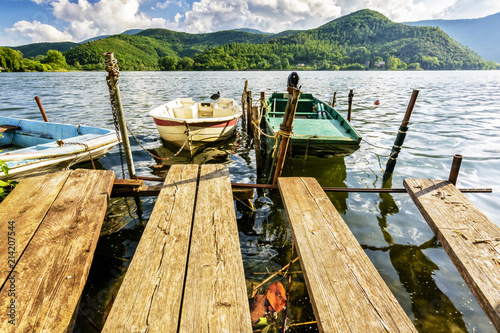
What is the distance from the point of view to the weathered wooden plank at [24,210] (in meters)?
2.40

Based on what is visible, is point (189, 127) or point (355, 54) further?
point (355, 54)

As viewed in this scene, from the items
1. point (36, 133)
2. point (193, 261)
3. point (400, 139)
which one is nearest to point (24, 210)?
point (193, 261)

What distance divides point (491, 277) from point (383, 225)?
3.41 meters

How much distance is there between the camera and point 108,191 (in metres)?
3.44

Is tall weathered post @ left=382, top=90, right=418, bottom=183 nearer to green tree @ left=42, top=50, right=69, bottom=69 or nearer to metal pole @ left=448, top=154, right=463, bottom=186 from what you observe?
metal pole @ left=448, top=154, right=463, bottom=186

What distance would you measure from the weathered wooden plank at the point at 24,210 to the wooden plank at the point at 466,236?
4.26m

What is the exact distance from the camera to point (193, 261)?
224 centimetres

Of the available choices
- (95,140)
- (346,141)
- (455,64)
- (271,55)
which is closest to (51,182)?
(95,140)

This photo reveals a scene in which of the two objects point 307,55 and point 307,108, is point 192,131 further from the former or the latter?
point 307,55

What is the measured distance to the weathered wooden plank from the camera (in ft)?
7.88

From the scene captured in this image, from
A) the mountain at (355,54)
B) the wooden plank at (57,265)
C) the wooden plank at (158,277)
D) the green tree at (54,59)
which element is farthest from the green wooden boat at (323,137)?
the green tree at (54,59)

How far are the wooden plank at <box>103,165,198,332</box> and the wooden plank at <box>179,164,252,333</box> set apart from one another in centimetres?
9

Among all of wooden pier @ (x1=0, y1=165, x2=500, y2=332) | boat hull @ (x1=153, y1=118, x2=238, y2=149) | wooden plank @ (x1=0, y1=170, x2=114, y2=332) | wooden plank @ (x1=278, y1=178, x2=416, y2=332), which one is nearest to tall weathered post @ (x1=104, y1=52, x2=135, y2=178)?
wooden pier @ (x1=0, y1=165, x2=500, y2=332)

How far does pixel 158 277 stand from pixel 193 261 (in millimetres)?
325
